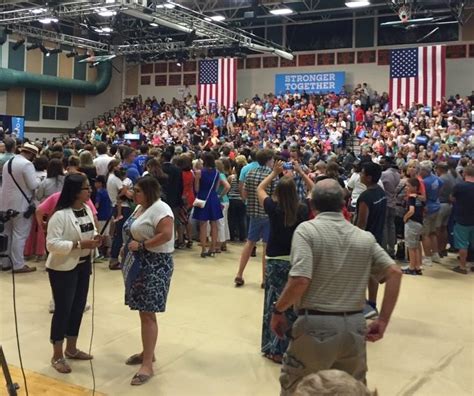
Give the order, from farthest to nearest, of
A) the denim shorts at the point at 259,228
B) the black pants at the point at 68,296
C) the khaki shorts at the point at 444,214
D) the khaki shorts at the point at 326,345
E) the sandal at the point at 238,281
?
the khaki shorts at the point at 444,214
the sandal at the point at 238,281
the denim shorts at the point at 259,228
the black pants at the point at 68,296
the khaki shorts at the point at 326,345

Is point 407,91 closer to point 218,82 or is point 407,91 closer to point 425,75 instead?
point 425,75

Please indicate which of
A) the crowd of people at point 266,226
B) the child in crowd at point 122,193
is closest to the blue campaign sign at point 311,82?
the crowd of people at point 266,226

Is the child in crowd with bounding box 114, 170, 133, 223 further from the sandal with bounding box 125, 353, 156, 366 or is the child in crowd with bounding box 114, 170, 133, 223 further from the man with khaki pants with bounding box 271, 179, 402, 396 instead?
the man with khaki pants with bounding box 271, 179, 402, 396

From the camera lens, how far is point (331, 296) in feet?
7.86

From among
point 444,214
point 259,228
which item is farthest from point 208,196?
point 444,214

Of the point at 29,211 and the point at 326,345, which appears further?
the point at 29,211

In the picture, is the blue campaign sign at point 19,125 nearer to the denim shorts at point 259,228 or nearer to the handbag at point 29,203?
the handbag at point 29,203

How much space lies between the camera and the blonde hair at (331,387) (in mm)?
1156

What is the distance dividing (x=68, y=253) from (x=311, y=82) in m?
19.3

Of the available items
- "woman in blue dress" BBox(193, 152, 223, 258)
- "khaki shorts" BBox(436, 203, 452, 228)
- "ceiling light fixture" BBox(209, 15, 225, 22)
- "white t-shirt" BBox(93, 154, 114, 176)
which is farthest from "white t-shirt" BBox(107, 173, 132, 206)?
"ceiling light fixture" BBox(209, 15, 225, 22)

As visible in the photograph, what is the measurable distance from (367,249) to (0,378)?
2.64 meters

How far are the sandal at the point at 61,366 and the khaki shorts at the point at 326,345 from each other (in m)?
1.92

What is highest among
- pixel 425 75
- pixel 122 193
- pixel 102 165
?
pixel 425 75

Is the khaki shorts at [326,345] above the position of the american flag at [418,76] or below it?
below
